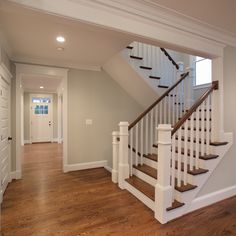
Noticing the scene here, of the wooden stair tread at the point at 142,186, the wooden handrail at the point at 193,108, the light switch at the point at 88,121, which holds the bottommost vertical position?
the wooden stair tread at the point at 142,186

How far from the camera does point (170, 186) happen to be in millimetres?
2141

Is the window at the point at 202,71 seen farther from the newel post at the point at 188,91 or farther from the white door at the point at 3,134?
the white door at the point at 3,134

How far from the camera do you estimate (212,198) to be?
2541 mm

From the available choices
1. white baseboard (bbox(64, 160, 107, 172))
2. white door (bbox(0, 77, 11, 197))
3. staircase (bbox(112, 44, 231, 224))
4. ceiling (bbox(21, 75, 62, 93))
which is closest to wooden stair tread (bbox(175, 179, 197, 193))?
staircase (bbox(112, 44, 231, 224))

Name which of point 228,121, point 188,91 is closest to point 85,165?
point 188,91

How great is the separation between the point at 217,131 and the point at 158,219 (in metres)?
1.50

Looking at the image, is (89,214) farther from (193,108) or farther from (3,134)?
(193,108)

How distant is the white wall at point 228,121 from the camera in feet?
8.59

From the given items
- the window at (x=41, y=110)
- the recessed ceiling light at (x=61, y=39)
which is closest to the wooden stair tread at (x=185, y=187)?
the recessed ceiling light at (x=61, y=39)

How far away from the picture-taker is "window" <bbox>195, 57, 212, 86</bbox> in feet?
14.2

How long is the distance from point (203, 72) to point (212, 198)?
3.12m

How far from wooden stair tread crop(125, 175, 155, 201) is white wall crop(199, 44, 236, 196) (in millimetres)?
887

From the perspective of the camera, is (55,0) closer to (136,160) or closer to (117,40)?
(117,40)

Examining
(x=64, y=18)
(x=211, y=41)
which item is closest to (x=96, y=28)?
(x=64, y=18)
